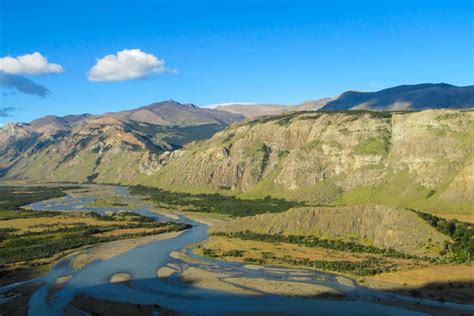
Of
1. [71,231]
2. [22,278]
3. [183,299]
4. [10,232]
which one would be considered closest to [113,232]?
[71,231]

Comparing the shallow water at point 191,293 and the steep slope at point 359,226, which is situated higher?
the steep slope at point 359,226

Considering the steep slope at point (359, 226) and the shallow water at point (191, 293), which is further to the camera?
the steep slope at point (359, 226)

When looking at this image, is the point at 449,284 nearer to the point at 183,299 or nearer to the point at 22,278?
the point at 183,299

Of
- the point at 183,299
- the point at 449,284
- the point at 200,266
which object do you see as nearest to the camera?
the point at 183,299

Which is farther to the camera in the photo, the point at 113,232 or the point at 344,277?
the point at 113,232

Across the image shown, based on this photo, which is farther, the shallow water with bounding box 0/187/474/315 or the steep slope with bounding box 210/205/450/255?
the steep slope with bounding box 210/205/450/255
